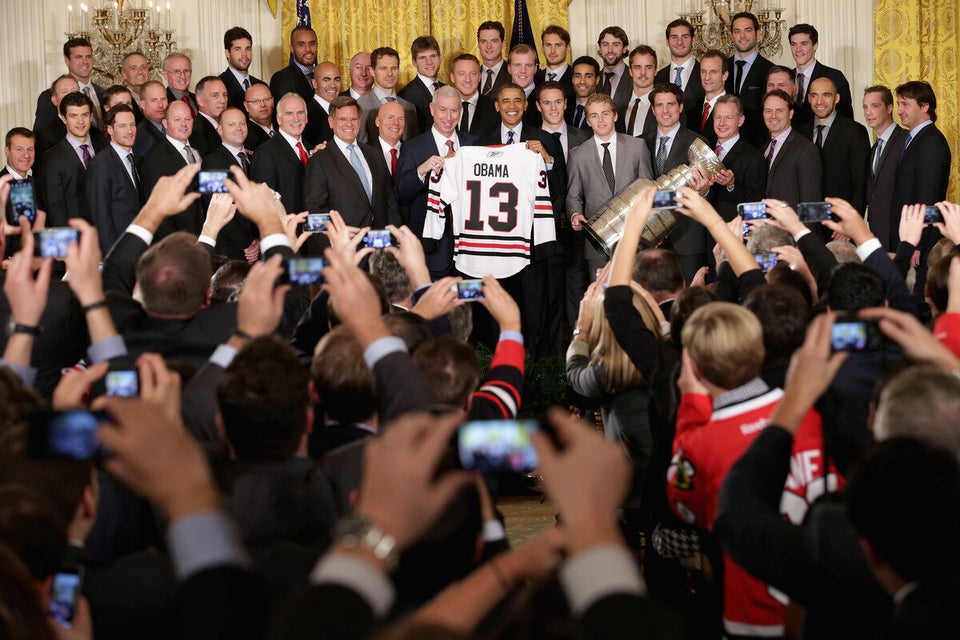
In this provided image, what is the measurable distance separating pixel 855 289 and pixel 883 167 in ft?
18.4

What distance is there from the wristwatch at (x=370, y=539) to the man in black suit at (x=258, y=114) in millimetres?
7799

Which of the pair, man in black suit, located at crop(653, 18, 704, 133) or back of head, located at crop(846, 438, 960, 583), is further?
man in black suit, located at crop(653, 18, 704, 133)

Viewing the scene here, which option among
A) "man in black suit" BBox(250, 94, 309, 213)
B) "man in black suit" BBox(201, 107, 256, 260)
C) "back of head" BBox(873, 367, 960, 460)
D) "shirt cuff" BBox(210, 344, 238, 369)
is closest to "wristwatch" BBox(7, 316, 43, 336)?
"shirt cuff" BBox(210, 344, 238, 369)

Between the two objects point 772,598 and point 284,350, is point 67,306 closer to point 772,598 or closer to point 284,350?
point 284,350

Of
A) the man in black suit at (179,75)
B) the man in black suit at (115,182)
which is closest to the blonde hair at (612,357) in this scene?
the man in black suit at (115,182)

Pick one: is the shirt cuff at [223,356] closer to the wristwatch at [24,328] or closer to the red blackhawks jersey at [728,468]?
the wristwatch at [24,328]

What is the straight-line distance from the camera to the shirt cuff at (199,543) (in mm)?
1640

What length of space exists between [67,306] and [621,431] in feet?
6.02

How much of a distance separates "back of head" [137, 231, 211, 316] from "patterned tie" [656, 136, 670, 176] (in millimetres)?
5625

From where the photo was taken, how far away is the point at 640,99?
30.9 ft

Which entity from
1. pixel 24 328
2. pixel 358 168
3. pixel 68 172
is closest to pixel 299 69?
Result: pixel 358 168

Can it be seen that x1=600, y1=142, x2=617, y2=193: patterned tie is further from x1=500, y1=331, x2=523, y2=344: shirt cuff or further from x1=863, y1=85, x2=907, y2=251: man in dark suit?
x1=500, y1=331, x2=523, y2=344: shirt cuff

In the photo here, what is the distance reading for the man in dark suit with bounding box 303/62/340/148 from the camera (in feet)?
31.1

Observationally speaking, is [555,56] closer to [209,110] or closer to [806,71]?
[806,71]
